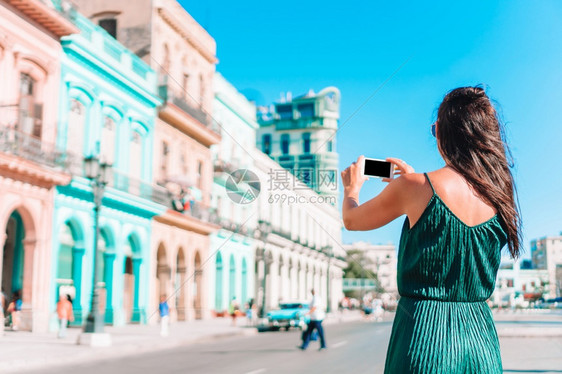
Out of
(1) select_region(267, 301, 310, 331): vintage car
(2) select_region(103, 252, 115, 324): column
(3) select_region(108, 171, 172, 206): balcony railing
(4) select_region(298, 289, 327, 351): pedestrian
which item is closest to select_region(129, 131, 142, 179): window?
(3) select_region(108, 171, 172, 206): balcony railing

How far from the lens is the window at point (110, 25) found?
29.3m

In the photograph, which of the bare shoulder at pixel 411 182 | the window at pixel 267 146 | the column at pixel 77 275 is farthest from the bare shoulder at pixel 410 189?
the column at pixel 77 275

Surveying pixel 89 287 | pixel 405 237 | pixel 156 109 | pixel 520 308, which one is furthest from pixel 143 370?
pixel 520 308

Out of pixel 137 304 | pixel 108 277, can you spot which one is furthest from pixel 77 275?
pixel 137 304

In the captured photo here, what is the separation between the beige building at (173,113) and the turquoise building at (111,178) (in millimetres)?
607

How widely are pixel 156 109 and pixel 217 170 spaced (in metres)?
3.42

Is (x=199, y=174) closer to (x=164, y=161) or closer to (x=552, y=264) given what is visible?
(x=164, y=161)

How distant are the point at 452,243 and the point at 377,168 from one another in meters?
0.37

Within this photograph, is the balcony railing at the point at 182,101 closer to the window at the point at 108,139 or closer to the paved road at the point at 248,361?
the window at the point at 108,139

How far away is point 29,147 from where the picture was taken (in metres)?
20.2

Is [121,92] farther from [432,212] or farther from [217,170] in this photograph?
[432,212]

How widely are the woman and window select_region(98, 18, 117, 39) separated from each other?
28578mm

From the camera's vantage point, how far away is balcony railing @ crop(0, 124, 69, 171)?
19.2m

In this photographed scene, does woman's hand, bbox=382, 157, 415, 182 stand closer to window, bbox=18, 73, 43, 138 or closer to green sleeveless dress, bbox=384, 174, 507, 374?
green sleeveless dress, bbox=384, 174, 507, 374
